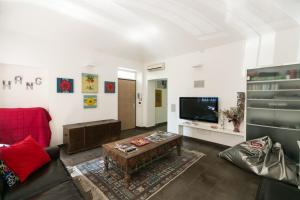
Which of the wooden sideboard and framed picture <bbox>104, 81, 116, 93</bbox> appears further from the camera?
framed picture <bbox>104, 81, 116, 93</bbox>

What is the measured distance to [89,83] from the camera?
4.07 metres

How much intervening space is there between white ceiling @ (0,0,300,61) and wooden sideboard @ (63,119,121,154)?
2132 mm

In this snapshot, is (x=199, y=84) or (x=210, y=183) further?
(x=199, y=84)

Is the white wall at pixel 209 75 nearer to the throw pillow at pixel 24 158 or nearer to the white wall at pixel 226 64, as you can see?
the white wall at pixel 226 64

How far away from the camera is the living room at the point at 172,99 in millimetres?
2004

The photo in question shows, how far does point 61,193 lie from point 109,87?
3.47 metres

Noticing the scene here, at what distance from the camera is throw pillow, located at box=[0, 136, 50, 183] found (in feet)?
5.05

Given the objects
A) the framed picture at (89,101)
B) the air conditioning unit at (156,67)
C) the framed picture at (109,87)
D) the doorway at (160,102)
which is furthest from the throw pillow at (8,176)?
the doorway at (160,102)

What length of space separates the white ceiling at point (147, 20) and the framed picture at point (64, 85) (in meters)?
0.91

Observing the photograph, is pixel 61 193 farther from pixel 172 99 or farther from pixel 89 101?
pixel 172 99

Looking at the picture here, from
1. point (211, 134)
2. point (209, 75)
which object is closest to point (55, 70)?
point (209, 75)

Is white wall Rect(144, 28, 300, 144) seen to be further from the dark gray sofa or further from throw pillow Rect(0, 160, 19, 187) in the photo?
throw pillow Rect(0, 160, 19, 187)

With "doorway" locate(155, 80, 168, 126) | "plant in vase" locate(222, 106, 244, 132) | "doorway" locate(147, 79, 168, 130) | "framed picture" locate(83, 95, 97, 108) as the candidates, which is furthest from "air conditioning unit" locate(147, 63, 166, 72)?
"plant in vase" locate(222, 106, 244, 132)

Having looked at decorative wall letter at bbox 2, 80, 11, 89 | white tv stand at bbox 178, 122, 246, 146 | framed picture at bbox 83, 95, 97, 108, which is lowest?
white tv stand at bbox 178, 122, 246, 146
